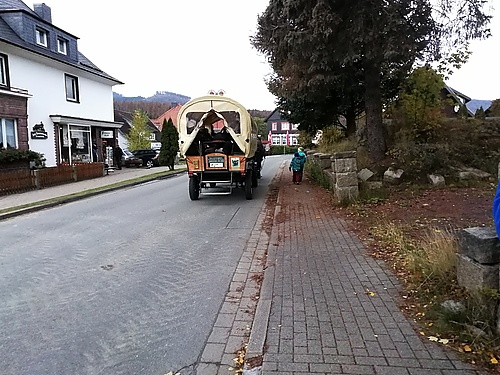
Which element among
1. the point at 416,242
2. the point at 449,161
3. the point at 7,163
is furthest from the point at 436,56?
the point at 7,163

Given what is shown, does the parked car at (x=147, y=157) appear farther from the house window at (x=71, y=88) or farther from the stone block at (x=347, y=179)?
the stone block at (x=347, y=179)

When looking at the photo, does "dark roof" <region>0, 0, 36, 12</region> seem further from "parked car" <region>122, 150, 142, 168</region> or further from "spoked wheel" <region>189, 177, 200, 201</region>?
"spoked wheel" <region>189, 177, 200, 201</region>

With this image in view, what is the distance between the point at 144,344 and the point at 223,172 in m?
9.80

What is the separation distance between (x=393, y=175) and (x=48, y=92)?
21.0 meters

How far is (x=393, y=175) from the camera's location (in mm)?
11750

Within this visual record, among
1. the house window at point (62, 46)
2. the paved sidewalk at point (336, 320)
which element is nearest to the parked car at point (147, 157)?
the house window at point (62, 46)

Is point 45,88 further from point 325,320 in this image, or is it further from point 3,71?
point 325,320

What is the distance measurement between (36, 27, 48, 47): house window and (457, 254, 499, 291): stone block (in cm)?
2723

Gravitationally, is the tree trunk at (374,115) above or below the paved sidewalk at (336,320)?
above

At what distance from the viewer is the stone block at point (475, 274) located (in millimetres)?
3784

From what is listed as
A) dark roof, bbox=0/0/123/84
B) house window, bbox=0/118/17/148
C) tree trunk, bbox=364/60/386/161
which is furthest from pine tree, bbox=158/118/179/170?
tree trunk, bbox=364/60/386/161

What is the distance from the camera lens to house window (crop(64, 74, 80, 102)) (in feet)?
88.4

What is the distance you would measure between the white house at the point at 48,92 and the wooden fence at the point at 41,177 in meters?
2.71

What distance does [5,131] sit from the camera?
67.2 feet
